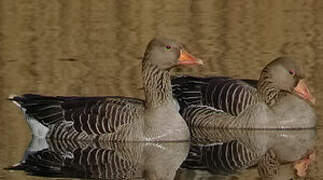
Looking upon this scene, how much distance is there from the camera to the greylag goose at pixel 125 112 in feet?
55.1

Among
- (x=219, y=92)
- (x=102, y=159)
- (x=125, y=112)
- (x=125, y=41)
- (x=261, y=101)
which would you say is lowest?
(x=102, y=159)

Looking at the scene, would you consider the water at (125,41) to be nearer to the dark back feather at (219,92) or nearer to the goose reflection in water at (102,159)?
the goose reflection in water at (102,159)

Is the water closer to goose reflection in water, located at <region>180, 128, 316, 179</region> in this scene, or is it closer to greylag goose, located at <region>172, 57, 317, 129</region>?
goose reflection in water, located at <region>180, 128, 316, 179</region>

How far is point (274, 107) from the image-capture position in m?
18.3

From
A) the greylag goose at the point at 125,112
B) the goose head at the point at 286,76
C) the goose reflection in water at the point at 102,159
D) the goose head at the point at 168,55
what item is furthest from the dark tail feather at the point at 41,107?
the goose head at the point at 286,76

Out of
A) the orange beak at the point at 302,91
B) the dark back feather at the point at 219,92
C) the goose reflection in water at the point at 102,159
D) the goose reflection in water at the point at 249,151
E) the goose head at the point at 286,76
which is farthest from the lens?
the dark back feather at the point at 219,92

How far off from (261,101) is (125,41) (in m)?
6.50

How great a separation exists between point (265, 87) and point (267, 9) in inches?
354

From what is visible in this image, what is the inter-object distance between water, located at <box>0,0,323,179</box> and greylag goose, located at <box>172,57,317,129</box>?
482 millimetres

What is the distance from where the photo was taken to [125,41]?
2419cm

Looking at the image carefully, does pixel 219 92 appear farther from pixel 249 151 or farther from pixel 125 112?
pixel 125 112

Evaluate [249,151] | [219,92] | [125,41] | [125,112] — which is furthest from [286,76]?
[125,41]

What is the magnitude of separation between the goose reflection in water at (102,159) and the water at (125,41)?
1.56 feet

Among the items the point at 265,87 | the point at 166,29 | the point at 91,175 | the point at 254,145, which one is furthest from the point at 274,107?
the point at 166,29
